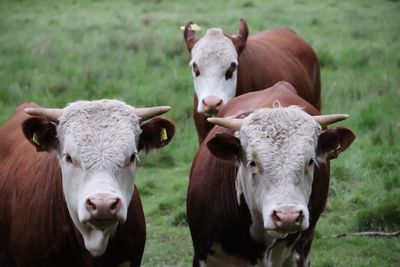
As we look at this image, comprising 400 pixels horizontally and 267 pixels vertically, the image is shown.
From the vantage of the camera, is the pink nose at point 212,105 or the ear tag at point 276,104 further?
the pink nose at point 212,105

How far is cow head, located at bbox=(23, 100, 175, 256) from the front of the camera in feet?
15.9

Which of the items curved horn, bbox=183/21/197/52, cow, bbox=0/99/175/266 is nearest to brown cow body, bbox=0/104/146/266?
cow, bbox=0/99/175/266

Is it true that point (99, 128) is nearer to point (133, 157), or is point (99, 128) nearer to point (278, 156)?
point (133, 157)

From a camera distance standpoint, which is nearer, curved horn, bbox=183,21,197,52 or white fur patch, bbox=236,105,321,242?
white fur patch, bbox=236,105,321,242

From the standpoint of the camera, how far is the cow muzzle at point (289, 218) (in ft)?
16.5

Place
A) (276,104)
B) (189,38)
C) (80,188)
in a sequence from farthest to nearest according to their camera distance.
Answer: (189,38) → (276,104) → (80,188)

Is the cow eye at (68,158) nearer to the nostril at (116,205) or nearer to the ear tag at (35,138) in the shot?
the ear tag at (35,138)

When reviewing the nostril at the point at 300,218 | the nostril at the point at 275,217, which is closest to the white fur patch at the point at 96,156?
the nostril at the point at 275,217

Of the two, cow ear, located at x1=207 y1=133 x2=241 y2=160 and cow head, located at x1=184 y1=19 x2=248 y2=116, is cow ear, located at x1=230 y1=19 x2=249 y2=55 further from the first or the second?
cow ear, located at x1=207 y1=133 x2=241 y2=160

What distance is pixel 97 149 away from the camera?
16.6 ft

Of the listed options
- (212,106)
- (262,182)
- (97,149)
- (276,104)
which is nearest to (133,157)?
(97,149)

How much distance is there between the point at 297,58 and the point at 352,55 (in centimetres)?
397

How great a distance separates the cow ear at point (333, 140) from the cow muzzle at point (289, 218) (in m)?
0.62

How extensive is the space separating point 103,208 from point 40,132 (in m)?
0.75
